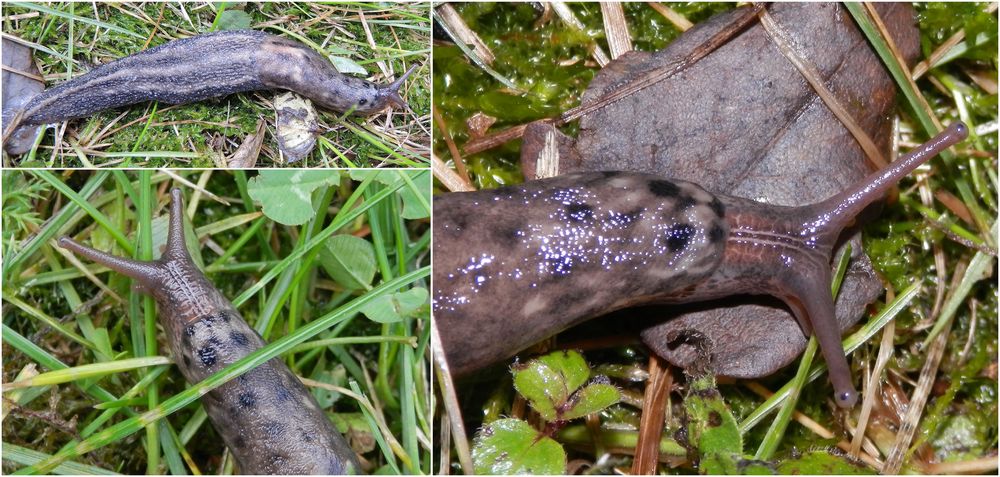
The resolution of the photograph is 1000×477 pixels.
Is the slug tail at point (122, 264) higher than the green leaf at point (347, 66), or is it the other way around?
the green leaf at point (347, 66)

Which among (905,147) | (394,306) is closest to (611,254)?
(394,306)

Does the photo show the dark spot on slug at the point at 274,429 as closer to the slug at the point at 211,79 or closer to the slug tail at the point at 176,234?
the slug tail at the point at 176,234

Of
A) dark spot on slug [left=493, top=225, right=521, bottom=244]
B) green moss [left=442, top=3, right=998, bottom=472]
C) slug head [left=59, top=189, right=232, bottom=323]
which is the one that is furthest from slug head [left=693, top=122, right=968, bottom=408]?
slug head [left=59, top=189, right=232, bottom=323]

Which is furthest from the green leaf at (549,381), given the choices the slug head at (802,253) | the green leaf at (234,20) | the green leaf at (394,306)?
the green leaf at (234,20)

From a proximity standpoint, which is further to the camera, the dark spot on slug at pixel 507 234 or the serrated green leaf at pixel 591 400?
the serrated green leaf at pixel 591 400

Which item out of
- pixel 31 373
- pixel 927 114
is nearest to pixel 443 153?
pixel 31 373

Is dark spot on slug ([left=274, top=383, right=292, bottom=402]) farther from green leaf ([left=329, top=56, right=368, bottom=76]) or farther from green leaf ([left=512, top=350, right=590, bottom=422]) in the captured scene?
green leaf ([left=329, top=56, right=368, bottom=76])

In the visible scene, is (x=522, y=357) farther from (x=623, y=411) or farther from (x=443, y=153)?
(x=443, y=153)
